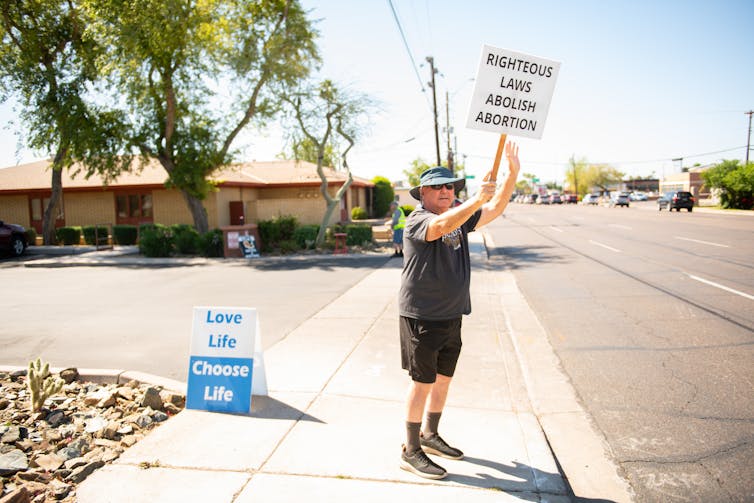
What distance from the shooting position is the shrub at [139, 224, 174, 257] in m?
19.5

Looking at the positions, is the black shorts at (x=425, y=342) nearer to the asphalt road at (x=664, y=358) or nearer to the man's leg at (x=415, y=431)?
the man's leg at (x=415, y=431)

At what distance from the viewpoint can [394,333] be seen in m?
7.30

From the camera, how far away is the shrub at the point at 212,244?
61.6 ft

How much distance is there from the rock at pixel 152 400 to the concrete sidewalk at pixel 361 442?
0.40m

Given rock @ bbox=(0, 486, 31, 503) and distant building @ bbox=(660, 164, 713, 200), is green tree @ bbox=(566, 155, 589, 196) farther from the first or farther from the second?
rock @ bbox=(0, 486, 31, 503)

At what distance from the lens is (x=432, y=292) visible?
3.45 metres

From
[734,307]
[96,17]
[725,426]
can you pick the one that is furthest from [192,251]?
[725,426]

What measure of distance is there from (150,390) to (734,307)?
314 inches

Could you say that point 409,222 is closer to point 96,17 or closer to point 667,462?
point 667,462

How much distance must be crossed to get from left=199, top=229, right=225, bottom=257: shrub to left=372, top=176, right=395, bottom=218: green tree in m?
28.7

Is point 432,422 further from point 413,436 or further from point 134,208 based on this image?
point 134,208

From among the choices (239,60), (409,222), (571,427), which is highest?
(239,60)

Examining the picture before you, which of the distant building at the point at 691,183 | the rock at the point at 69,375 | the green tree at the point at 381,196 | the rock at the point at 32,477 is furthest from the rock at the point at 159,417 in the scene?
the distant building at the point at 691,183

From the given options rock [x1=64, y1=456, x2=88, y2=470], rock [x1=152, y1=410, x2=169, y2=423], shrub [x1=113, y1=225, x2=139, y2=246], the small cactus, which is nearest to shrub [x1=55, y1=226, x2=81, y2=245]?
shrub [x1=113, y1=225, x2=139, y2=246]
